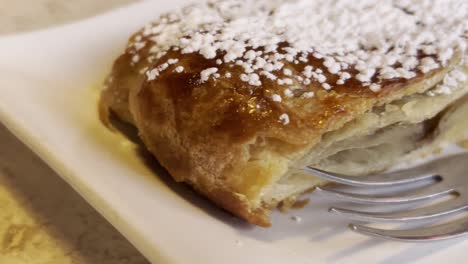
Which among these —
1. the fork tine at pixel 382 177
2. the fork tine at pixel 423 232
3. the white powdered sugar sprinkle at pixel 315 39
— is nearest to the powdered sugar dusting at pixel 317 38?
Answer: the white powdered sugar sprinkle at pixel 315 39

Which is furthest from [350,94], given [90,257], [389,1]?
[90,257]

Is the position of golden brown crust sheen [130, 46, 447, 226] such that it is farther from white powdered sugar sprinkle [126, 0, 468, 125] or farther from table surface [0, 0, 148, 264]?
table surface [0, 0, 148, 264]

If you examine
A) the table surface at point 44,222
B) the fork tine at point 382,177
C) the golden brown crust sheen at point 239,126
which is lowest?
the table surface at point 44,222

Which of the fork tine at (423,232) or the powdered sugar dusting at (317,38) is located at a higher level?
the powdered sugar dusting at (317,38)

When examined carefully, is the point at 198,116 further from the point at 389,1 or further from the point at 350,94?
the point at 389,1

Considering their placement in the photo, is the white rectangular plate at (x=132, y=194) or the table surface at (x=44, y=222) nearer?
the white rectangular plate at (x=132, y=194)

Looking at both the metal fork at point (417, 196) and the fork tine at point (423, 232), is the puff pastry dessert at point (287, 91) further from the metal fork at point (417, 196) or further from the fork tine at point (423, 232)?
the fork tine at point (423, 232)

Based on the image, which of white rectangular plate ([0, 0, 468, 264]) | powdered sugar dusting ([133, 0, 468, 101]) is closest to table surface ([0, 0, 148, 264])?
white rectangular plate ([0, 0, 468, 264])
